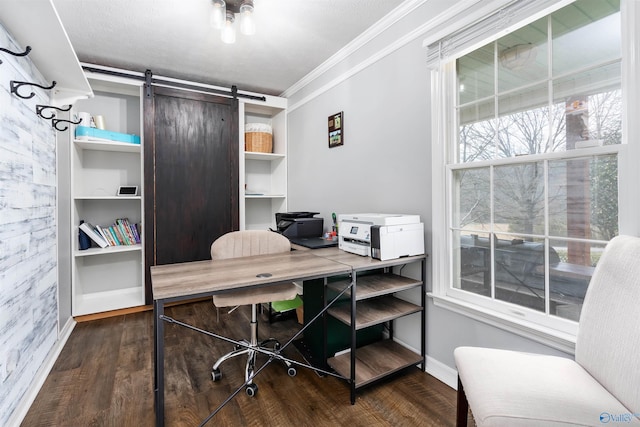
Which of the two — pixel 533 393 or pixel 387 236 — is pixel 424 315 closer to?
pixel 387 236

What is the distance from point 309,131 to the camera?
326 cm

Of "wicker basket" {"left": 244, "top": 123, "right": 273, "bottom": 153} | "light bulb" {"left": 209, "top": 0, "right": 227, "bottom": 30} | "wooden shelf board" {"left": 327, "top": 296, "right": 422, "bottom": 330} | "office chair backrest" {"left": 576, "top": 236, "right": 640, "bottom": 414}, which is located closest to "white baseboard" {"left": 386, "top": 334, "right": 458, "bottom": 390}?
"wooden shelf board" {"left": 327, "top": 296, "right": 422, "bottom": 330}

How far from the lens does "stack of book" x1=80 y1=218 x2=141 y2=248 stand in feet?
9.59

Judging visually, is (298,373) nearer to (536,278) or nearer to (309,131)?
(536,278)

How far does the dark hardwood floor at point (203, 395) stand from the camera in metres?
1.55

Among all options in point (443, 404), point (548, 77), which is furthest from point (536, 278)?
point (548, 77)

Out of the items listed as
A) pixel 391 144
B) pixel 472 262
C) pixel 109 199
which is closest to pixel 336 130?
pixel 391 144

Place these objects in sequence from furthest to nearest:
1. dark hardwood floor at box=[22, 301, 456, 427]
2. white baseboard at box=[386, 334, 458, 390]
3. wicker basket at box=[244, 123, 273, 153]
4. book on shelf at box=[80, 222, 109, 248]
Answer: wicker basket at box=[244, 123, 273, 153], book on shelf at box=[80, 222, 109, 248], white baseboard at box=[386, 334, 458, 390], dark hardwood floor at box=[22, 301, 456, 427]

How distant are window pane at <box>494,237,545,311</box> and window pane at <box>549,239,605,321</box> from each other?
0.05 metres

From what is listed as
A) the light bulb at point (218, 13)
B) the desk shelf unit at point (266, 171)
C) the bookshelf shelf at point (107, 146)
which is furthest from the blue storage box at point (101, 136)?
the light bulb at point (218, 13)

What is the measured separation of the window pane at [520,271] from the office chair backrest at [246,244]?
4.35 feet

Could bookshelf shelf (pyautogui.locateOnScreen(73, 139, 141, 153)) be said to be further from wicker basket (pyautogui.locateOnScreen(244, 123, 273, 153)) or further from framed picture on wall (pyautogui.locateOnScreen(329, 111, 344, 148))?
framed picture on wall (pyautogui.locateOnScreen(329, 111, 344, 148))

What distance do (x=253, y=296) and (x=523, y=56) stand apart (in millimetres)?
1940

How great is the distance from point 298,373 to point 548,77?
2150mm
